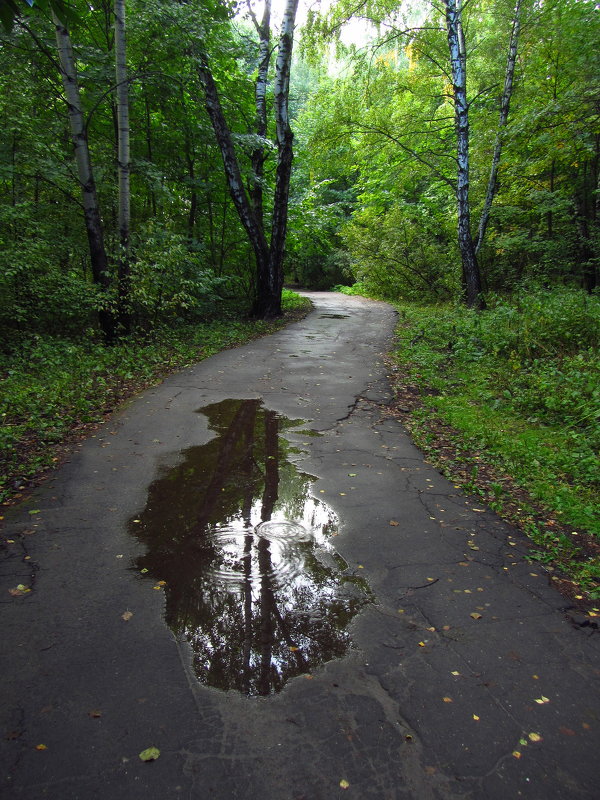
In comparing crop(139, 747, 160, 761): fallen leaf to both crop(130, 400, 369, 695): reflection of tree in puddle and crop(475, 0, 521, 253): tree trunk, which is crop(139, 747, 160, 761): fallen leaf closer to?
crop(130, 400, 369, 695): reflection of tree in puddle

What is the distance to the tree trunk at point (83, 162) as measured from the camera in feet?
25.6

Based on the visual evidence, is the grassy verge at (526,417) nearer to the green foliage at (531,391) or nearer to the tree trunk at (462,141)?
the green foliage at (531,391)

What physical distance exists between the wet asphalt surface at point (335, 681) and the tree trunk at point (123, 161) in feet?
18.9

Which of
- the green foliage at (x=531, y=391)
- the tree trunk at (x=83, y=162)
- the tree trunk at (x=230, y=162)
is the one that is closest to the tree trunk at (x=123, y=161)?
the tree trunk at (x=83, y=162)

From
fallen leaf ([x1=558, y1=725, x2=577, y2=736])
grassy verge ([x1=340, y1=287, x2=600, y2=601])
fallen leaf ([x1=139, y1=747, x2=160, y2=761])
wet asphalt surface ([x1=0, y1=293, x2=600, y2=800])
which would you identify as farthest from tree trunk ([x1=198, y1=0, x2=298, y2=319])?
fallen leaf ([x1=558, y1=725, x2=577, y2=736])

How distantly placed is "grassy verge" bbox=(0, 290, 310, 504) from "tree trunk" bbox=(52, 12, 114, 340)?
3.49 ft

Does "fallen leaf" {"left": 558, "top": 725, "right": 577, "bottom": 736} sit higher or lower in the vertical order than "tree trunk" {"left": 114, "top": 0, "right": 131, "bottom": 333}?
lower

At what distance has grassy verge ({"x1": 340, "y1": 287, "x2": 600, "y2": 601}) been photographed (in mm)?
3797

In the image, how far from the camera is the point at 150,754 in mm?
1954

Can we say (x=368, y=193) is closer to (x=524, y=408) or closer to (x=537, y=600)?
(x=524, y=408)

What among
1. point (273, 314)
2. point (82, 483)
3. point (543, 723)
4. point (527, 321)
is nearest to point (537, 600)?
point (543, 723)

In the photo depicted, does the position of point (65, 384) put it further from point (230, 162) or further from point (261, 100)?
point (261, 100)

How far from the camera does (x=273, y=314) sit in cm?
1415

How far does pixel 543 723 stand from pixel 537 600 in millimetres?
946
